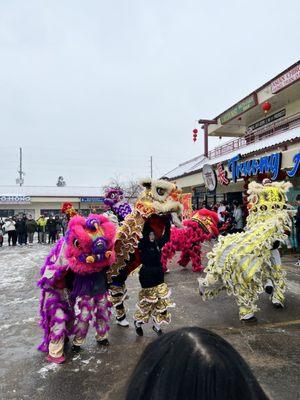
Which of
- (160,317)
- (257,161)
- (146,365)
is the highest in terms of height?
(257,161)

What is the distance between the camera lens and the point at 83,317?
3.81 metres

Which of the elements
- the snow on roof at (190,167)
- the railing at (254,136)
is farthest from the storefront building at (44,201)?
the railing at (254,136)

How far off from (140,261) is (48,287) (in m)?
1.12

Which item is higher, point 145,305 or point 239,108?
point 239,108

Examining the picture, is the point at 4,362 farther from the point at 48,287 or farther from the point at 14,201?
the point at 14,201

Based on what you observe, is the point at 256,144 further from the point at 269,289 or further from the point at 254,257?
the point at 254,257

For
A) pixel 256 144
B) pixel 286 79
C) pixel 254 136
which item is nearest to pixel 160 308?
pixel 256 144

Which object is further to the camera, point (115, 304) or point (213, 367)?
point (115, 304)

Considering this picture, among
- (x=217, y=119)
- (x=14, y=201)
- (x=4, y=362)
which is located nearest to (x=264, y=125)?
(x=217, y=119)

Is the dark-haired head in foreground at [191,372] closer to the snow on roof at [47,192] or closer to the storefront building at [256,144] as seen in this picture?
the storefront building at [256,144]

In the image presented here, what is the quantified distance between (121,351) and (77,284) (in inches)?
33.0

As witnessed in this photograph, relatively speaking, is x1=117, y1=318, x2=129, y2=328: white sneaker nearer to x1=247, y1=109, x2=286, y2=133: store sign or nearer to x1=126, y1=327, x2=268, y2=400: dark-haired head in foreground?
x1=126, y1=327, x2=268, y2=400: dark-haired head in foreground

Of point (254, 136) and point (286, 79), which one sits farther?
point (254, 136)

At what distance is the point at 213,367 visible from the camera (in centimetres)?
84
